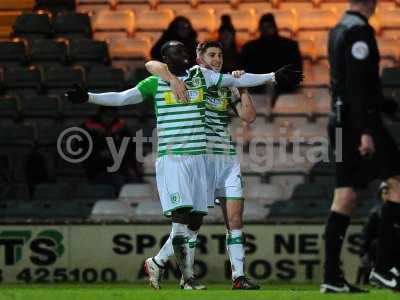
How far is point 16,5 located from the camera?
19.5 m

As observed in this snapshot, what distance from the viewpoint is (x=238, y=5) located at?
62.8 feet

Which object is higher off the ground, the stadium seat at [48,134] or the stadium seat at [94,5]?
the stadium seat at [94,5]

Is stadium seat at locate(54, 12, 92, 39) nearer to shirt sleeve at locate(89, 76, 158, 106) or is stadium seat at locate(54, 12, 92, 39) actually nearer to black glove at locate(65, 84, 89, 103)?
shirt sleeve at locate(89, 76, 158, 106)

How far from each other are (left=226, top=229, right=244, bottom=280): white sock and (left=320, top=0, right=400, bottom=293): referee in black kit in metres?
2.24

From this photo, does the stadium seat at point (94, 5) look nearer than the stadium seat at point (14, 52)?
No

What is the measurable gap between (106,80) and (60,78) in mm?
678

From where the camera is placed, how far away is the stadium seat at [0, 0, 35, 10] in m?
19.5

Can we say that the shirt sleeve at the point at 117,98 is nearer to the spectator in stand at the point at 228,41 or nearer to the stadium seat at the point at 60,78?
the spectator in stand at the point at 228,41

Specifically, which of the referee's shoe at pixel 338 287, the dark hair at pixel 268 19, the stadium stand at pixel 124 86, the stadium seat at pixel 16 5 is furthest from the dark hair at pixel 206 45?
the stadium seat at pixel 16 5

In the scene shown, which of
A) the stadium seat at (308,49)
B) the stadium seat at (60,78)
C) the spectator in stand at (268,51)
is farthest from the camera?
the stadium seat at (308,49)

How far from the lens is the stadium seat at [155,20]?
19.0 meters

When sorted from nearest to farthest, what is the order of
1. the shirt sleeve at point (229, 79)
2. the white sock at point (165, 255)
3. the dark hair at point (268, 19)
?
the shirt sleeve at point (229, 79) < the white sock at point (165, 255) < the dark hair at point (268, 19)

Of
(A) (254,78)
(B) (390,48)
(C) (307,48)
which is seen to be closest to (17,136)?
(C) (307,48)

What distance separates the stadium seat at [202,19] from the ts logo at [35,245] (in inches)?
185
